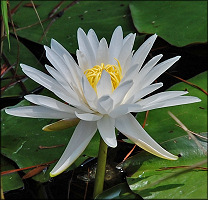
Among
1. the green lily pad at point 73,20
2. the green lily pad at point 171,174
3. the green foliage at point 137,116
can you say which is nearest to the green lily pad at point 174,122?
the green foliage at point 137,116

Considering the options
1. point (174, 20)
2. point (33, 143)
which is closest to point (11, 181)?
point (33, 143)

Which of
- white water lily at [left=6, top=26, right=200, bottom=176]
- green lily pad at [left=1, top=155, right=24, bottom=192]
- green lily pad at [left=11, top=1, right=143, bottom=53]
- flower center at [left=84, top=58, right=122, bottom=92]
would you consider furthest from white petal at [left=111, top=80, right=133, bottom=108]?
green lily pad at [left=11, top=1, right=143, bottom=53]

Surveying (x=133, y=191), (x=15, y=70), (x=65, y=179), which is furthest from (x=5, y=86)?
(x=133, y=191)

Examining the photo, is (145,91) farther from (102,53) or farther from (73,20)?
(73,20)

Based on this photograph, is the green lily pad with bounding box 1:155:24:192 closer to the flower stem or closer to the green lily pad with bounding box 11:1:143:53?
the flower stem

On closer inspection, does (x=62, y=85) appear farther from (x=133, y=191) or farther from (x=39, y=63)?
(x=39, y=63)

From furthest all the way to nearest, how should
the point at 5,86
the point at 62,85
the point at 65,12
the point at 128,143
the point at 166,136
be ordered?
the point at 65,12, the point at 5,86, the point at 128,143, the point at 166,136, the point at 62,85

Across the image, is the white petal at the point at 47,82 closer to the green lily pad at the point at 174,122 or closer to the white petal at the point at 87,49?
the white petal at the point at 87,49
